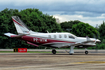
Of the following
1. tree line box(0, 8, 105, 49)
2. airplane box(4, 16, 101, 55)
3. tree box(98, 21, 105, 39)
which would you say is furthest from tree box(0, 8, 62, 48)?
tree box(98, 21, 105, 39)

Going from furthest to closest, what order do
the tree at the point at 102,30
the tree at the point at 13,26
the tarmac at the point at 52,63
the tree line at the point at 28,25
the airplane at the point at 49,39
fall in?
the tree at the point at 102,30, the tree line at the point at 28,25, the tree at the point at 13,26, the airplane at the point at 49,39, the tarmac at the point at 52,63

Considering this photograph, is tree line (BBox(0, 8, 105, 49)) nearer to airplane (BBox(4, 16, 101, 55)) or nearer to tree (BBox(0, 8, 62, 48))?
tree (BBox(0, 8, 62, 48))

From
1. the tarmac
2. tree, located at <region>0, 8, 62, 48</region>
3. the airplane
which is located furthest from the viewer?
tree, located at <region>0, 8, 62, 48</region>

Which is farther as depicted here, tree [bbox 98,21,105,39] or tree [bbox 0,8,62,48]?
tree [bbox 98,21,105,39]

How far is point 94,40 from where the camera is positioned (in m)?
43.5

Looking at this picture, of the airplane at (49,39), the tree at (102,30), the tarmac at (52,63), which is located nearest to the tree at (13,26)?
the airplane at (49,39)

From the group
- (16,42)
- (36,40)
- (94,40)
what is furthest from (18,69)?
(16,42)

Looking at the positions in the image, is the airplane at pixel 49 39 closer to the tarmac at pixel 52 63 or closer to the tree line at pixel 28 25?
the tarmac at pixel 52 63

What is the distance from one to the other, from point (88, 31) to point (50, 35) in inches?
2637

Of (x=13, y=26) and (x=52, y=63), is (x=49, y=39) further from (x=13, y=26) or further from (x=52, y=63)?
(x=13, y=26)

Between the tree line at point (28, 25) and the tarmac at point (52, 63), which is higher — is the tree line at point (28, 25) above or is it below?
above

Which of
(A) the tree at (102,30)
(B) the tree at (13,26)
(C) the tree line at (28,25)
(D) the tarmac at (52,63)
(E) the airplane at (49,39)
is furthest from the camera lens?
(A) the tree at (102,30)

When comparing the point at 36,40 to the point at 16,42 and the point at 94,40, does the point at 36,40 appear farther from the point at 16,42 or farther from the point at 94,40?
the point at 16,42

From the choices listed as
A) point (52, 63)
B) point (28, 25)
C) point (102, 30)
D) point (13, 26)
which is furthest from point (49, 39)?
point (102, 30)
